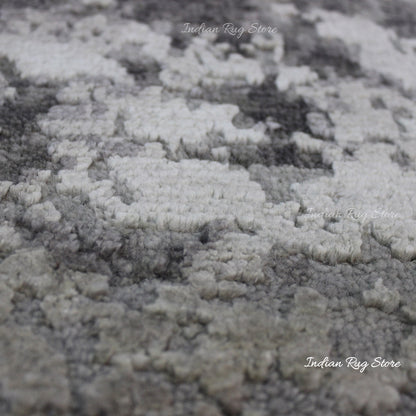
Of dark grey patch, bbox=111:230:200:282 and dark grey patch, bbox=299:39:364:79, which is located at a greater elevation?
dark grey patch, bbox=299:39:364:79

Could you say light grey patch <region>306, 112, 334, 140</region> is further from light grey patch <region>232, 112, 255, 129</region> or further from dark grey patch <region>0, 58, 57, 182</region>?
dark grey patch <region>0, 58, 57, 182</region>

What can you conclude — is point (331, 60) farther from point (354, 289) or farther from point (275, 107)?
point (354, 289)

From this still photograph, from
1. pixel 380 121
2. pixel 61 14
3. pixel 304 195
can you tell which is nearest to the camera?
pixel 304 195

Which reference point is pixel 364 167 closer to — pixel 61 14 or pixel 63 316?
pixel 63 316

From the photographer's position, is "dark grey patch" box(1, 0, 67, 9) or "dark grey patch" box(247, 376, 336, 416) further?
"dark grey patch" box(1, 0, 67, 9)

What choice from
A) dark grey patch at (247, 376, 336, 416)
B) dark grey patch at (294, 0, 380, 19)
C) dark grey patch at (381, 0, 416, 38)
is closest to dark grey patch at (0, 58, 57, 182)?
dark grey patch at (247, 376, 336, 416)

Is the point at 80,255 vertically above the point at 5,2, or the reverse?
the point at 5,2

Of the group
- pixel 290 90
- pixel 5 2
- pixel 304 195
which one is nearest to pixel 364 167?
pixel 304 195

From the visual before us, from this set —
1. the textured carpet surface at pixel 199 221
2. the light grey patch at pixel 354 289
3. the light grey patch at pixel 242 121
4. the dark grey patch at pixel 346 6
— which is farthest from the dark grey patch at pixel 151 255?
the dark grey patch at pixel 346 6
